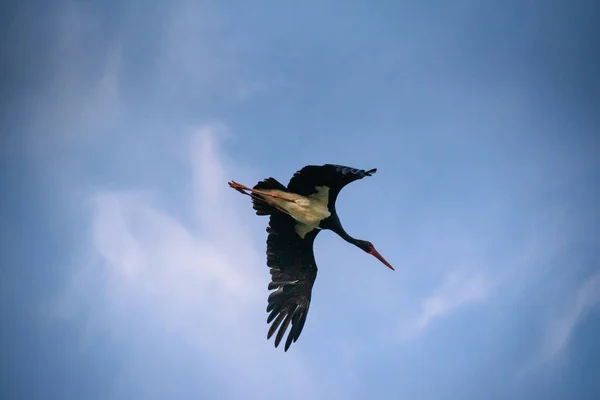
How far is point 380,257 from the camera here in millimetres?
16516

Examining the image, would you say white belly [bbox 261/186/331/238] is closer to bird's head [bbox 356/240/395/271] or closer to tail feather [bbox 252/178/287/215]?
tail feather [bbox 252/178/287/215]

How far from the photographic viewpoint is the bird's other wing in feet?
51.1

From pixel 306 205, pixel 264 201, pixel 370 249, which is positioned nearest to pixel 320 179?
pixel 306 205

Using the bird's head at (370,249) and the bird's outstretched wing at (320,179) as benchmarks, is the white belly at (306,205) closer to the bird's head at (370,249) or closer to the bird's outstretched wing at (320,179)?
the bird's outstretched wing at (320,179)

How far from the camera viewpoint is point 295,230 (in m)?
16.0

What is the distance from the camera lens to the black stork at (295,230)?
14680 mm

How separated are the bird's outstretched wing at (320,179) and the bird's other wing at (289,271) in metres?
1.22

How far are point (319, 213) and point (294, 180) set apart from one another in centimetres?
130

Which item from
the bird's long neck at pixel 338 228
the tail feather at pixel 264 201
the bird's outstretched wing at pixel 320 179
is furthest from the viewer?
the bird's long neck at pixel 338 228

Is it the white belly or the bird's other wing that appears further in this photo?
the bird's other wing

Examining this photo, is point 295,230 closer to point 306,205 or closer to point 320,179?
point 306,205

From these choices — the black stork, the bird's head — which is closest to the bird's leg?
the black stork

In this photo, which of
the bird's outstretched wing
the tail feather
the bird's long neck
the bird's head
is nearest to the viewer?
the bird's outstretched wing

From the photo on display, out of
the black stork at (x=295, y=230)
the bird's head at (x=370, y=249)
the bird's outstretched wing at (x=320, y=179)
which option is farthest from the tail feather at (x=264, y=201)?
the bird's head at (x=370, y=249)
